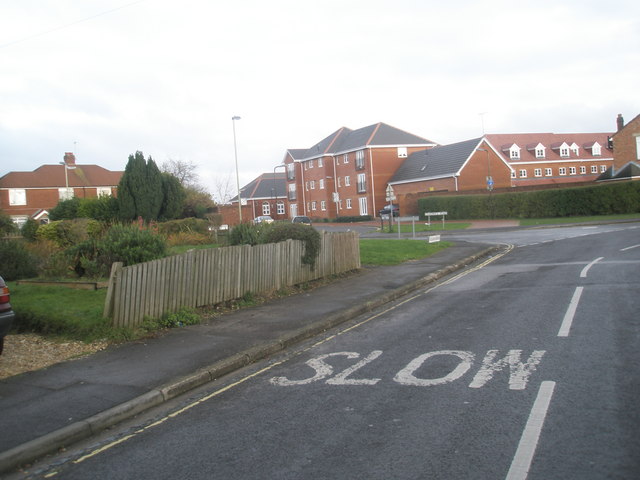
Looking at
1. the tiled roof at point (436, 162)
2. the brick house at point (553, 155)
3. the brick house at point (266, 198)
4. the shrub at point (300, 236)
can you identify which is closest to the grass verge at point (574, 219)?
the tiled roof at point (436, 162)

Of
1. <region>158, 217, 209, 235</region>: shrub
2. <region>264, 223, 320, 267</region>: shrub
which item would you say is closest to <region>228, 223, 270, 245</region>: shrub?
<region>264, 223, 320, 267</region>: shrub

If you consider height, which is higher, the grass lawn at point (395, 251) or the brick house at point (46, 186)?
the brick house at point (46, 186)

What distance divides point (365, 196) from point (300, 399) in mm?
58320

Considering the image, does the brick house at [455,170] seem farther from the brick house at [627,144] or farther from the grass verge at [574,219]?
the grass verge at [574,219]

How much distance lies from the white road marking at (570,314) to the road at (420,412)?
0.13 feet

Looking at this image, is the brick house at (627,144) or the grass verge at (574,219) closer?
the grass verge at (574,219)

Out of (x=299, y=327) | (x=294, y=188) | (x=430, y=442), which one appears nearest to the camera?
(x=430, y=442)

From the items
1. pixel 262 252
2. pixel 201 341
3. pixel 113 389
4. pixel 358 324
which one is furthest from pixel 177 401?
pixel 262 252

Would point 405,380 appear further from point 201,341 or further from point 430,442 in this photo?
point 201,341

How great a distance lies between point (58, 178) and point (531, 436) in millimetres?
65201

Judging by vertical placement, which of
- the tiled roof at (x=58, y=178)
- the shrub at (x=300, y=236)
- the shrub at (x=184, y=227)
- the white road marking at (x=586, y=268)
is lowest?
the white road marking at (x=586, y=268)

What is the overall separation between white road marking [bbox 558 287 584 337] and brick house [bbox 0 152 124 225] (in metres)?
53.6

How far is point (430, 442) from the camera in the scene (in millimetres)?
4402

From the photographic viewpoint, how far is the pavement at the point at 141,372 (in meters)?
5.14
